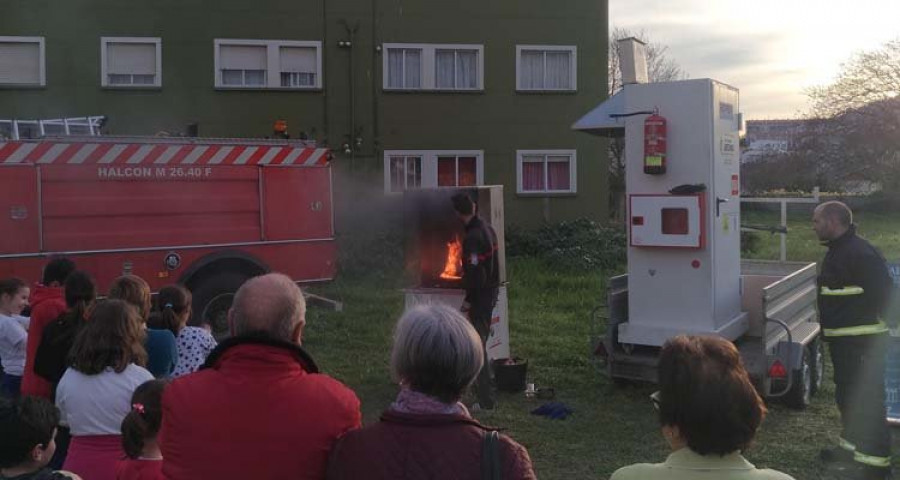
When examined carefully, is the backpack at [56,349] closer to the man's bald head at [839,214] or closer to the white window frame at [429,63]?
the man's bald head at [839,214]

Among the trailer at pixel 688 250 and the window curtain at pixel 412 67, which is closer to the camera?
the trailer at pixel 688 250

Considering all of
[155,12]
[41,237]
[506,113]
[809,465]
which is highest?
[155,12]

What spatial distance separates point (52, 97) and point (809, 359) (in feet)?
57.7

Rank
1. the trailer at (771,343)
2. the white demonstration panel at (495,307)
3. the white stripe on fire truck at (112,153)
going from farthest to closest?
the white stripe on fire truck at (112,153) → the white demonstration panel at (495,307) → the trailer at (771,343)

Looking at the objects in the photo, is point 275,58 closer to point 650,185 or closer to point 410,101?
point 410,101

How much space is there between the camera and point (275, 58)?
20594mm

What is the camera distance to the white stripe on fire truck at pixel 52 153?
9367 mm

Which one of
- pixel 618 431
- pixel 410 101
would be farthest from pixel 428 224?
pixel 410 101

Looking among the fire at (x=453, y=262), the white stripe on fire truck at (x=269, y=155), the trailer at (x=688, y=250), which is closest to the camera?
the trailer at (x=688, y=250)

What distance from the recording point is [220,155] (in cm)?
1047

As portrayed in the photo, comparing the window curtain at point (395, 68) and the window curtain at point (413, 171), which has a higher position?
the window curtain at point (395, 68)

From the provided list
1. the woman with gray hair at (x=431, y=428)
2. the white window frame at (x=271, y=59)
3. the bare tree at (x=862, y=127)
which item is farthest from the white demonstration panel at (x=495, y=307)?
the bare tree at (x=862, y=127)

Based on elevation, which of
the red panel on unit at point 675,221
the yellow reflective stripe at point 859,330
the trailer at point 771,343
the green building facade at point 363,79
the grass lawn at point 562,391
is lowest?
the grass lawn at point 562,391

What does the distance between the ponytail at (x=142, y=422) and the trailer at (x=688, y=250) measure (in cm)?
508
